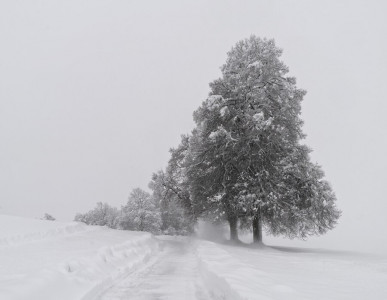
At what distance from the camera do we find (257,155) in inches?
842

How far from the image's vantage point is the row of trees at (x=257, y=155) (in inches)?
825

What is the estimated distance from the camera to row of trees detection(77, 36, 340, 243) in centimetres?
2095

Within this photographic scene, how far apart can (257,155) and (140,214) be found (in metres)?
51.7

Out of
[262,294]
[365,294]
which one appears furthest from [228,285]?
[365,294]

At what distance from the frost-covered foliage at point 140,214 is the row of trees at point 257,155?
152ft

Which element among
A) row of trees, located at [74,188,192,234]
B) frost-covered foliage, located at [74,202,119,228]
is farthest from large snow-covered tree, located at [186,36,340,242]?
frost-covered foliage, located at [74,202,119,228]

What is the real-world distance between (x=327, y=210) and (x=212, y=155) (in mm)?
7849

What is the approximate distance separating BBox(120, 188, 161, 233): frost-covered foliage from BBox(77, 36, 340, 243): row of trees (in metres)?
46.4

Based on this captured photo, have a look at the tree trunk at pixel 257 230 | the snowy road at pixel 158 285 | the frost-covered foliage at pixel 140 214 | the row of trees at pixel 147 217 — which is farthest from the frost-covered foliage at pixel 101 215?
the snowy road at pixel 158 285

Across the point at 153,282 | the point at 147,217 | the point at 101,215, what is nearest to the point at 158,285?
the point at 153,282

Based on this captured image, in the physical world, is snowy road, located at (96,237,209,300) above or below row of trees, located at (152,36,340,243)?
below

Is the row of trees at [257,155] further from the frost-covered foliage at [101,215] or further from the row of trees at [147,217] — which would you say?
the frost-covered foliage at [101,215]

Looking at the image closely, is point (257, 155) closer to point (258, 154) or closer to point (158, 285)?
point (258, 154)

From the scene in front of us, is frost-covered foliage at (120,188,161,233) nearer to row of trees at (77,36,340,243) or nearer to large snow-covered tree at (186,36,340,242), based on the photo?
row of trees at (77,36,340,243)
